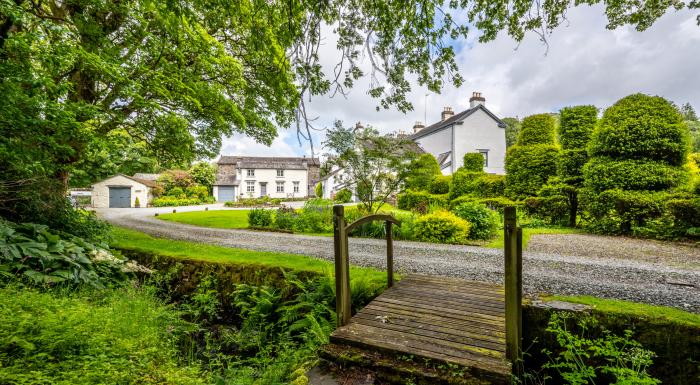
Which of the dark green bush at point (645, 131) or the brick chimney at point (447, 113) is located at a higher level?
the brick chimney at point (447, 113)

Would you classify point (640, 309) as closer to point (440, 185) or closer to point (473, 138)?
point (440, 185)

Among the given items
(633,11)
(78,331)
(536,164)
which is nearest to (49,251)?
(78,331)

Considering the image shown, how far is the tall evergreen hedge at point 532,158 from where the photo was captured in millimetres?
13109

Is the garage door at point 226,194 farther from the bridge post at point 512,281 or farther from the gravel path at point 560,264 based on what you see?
the bridge post at point 512,281

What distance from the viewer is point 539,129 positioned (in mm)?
13625

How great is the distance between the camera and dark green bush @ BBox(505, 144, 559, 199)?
42.9ft

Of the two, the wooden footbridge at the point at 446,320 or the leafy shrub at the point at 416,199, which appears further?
the leafy shrub at the point at 416,199

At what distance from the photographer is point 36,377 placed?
6.44ft

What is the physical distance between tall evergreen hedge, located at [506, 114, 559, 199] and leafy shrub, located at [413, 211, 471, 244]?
612 centimetres

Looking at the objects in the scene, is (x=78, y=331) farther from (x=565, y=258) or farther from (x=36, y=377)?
(x=565, y=258)

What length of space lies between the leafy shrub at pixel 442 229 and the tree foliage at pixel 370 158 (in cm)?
287

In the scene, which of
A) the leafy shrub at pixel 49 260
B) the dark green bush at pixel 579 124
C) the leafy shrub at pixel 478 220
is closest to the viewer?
the leafy shrub at pixel 49 260

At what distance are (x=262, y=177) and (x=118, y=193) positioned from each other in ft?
57.0

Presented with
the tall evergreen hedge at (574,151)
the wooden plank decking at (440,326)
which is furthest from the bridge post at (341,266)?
the tall evergreen hedge at (574,151)
